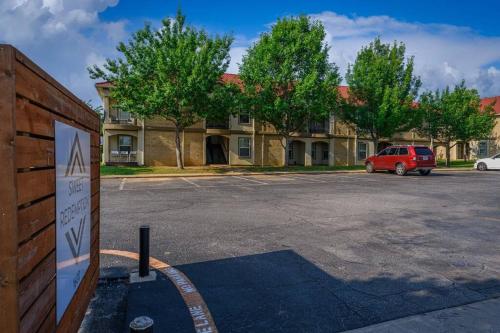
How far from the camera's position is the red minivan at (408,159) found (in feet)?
69.9

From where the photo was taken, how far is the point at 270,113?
25.9 meters

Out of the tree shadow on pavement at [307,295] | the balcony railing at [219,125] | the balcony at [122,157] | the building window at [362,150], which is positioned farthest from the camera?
the building window at [362,150]

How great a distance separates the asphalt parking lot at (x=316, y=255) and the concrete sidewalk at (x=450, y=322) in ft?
0.54

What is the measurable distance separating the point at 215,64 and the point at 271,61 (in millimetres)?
4665

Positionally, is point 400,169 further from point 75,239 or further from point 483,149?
point 483,149

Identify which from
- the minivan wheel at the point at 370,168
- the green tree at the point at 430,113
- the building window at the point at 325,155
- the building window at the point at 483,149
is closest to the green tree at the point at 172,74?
the minivan wheel at the point at 370,168

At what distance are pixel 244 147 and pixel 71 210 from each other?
29.4 metres

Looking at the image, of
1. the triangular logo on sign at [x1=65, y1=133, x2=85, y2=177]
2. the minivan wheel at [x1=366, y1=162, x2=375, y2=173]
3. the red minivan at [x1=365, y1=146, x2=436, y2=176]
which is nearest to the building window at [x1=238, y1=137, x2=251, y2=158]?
the minivan wheel at [x1=366, y1=162, x2=375, y2=173]

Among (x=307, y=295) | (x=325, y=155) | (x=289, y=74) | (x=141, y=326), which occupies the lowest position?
(x=307, y=295)

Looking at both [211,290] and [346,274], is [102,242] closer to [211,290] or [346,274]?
[211,290]

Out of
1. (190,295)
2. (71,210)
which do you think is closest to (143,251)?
(190,295)

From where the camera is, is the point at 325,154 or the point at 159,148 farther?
the point at 325,154

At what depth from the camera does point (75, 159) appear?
3.04m

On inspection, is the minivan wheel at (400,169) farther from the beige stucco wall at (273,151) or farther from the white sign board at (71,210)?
the white sign board at (71,210)
